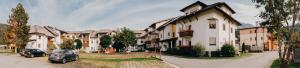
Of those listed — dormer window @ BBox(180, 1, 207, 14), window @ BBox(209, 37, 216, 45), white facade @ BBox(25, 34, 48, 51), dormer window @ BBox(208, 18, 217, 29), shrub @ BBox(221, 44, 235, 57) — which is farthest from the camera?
white facade @ BBox(25, 34, 48, 51)

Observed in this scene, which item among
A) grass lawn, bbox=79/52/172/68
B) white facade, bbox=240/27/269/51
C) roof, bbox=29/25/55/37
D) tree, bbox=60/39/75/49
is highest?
roof, bbox=29/25/55/37

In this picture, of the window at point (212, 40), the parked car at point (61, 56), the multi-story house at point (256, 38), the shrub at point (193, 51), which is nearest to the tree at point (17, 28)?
the shrub at point (193, 51)

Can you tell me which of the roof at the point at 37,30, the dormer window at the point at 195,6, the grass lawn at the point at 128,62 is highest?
the dormer window at the point at 195,6

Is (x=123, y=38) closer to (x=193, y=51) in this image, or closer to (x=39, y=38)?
(x=39, y=38)

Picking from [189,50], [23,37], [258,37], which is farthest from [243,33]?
[23,37]

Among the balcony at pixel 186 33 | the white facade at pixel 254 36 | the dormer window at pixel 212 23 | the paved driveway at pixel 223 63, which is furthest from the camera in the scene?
the white facade at pixel 254 36

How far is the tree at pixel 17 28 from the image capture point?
70.0 metres

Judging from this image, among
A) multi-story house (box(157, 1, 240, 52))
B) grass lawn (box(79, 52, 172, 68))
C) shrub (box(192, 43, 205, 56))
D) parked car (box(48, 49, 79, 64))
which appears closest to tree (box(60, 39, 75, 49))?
multi-story house (box(157, 1, 240, 52))

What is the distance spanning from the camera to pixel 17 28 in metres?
69.9

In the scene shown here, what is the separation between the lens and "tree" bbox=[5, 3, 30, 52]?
70.0m

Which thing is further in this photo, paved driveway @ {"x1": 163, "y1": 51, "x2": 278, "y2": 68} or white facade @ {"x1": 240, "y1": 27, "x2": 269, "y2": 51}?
white facade @ {"x1": 240, "y1": 27, "x2": 269, "y2": 51}

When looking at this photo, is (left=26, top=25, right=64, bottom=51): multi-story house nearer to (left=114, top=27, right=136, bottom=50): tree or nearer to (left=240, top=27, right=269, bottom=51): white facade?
(left=114, top=27, right=136, bottom=50): tree

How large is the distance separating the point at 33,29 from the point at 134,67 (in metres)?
66.2

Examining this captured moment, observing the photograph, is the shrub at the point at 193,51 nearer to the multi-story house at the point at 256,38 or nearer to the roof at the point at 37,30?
the multi-story house at the point at 256,38
